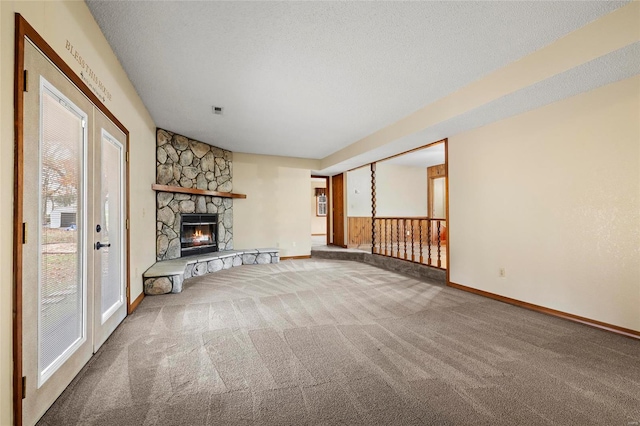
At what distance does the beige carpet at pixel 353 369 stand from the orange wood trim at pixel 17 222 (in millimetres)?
335

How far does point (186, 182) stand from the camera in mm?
5230

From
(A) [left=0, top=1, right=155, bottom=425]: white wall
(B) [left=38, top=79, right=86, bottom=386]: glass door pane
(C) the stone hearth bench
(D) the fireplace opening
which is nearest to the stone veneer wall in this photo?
(D) the fireplace opening

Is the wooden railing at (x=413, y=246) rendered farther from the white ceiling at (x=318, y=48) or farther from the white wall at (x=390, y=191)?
the white ceiling at (x=318, y=48)

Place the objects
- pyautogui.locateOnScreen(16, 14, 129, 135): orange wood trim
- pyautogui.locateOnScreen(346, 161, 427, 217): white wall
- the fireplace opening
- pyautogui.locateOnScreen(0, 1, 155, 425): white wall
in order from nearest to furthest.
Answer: pyautogui.locateOnScreen(0, 1, 155, 425): white wall, pyautogui.locateOnScreen(16, 14, 129, 135): orange wood trim, the fireplace opening, pyautogui.locateOnScreen(346, 161, 427, 217): white wall

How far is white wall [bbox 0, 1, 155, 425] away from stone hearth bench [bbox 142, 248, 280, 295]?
21 cm

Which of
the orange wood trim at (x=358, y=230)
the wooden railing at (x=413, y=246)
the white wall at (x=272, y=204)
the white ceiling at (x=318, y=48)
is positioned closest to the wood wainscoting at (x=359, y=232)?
the orange wood trim at (x=358, y=230)

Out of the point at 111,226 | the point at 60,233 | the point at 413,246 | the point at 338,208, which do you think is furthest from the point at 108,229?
the point at 338,208

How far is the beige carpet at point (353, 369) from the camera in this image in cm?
148

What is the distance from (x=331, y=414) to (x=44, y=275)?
176 centimetres

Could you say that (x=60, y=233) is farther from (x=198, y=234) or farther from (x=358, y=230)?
(x=358, y=230)

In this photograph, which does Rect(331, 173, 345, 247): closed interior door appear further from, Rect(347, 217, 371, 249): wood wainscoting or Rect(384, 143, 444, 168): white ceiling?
Rect(384, 143, 444, 168): white ceiling

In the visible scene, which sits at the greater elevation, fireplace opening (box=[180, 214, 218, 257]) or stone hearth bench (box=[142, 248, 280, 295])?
fireplace opening (box=[180, 214, 218, 257])

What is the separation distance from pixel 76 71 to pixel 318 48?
6.01 feet

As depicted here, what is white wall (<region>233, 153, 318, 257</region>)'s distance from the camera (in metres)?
6.45
